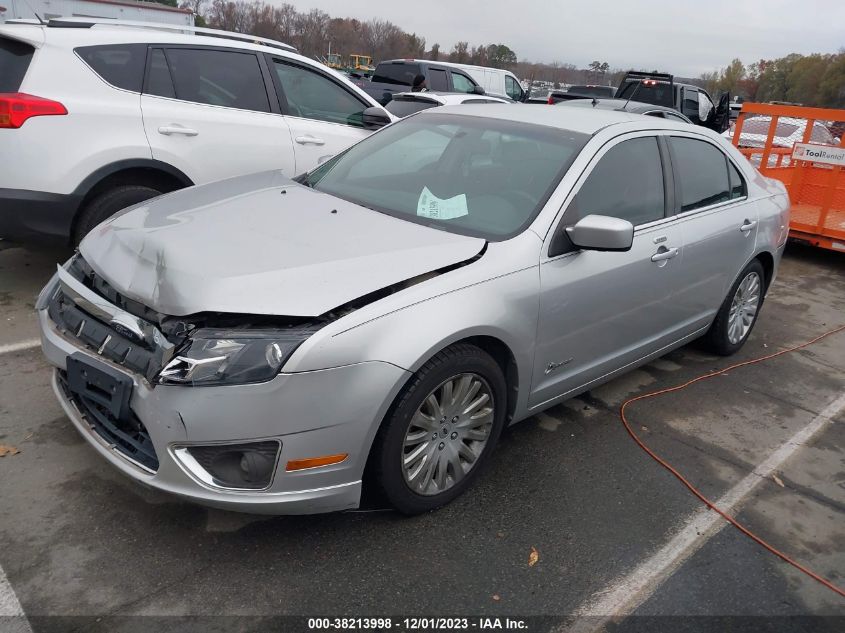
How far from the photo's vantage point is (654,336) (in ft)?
13.0

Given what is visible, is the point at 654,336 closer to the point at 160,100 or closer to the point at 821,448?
the point at 821,448

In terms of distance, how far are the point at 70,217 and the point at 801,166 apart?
8.80 meters

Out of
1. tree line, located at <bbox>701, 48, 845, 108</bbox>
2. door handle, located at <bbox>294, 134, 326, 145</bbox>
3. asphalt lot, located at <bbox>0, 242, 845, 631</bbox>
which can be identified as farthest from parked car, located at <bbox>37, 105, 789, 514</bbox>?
tree line, located at <bbox>701, 48, 845, 108</bbox>

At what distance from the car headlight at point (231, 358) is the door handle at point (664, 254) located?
2152 mm

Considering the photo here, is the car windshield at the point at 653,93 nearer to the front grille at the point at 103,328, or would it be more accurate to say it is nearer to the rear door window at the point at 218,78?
the rear door window at the point at 218,78

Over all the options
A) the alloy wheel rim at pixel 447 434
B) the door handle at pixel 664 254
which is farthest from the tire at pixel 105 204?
the door handle at pixel 664 254

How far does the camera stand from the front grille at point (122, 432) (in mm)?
2453

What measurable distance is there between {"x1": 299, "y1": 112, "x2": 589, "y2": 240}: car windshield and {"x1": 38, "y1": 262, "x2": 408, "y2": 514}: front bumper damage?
3.46 ft

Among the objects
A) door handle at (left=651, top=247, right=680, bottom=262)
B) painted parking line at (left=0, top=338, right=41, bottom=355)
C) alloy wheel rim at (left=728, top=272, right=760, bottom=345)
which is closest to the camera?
door handle at (left=651, top=247, right=680, bottom=262)

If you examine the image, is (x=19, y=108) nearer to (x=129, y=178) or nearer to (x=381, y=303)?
(x=129, y=178)

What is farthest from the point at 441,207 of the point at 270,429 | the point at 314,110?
the point at 314,110

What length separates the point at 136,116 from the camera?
15.4 feet

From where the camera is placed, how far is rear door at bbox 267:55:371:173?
220 inches

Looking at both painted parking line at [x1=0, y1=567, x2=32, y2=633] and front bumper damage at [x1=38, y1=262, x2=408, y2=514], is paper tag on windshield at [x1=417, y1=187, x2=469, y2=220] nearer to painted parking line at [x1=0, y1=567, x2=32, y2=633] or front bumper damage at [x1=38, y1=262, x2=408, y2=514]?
front bumper damage at [x1=38, y1=262, x2=408, y2=514]
